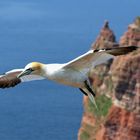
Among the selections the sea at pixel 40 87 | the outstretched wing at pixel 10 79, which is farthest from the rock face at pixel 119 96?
the outstretched wing at pixel 10 79

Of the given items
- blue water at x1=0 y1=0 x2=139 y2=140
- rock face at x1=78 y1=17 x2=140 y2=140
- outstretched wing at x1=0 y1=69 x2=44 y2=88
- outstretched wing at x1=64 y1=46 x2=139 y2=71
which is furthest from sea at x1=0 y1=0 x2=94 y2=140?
outstretched wing at x1=64 y1=46 x2=139 y2=71

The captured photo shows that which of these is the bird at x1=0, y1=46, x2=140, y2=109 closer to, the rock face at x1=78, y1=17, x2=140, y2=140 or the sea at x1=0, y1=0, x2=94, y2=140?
the rock face at x1=78, y1=17, x2=140, y2=140

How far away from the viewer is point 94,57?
814cm

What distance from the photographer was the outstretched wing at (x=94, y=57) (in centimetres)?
805

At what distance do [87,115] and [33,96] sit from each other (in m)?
31.7

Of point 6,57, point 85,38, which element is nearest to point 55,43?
point 85,38

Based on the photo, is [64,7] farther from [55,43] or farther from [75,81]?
[75,81]

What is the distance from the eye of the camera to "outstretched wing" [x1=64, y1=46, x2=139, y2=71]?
26.4 feet

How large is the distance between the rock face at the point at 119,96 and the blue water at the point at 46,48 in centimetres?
2259

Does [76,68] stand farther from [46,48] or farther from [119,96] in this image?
[46,48]

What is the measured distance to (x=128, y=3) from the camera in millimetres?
177125

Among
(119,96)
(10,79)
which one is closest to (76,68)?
(10,79)

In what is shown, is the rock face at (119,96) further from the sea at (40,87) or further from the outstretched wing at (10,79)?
the outstretched wing at (10,79)

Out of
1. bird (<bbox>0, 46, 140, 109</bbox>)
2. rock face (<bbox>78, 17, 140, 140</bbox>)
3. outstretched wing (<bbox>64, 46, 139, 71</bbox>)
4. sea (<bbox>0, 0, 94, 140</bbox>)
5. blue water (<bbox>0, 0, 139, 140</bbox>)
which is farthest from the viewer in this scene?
blue water (<bbox>0, 0, 139, 140</bbox>)
